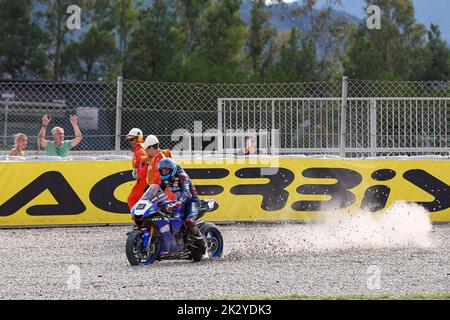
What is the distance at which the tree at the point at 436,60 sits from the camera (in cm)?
4072

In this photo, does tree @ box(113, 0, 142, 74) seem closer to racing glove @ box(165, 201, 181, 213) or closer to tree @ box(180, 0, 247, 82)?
tree @ box(180, 0, 247, 82)

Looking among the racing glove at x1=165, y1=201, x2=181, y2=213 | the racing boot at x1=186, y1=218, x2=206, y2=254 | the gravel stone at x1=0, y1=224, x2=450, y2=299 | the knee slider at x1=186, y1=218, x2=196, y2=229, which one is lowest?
the gravel stone at x1=0, y1=224, x2=450, y2=299

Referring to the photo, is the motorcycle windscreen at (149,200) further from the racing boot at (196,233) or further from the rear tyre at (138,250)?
the racing boot at (196,233)

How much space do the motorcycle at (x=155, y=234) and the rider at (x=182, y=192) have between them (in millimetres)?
69

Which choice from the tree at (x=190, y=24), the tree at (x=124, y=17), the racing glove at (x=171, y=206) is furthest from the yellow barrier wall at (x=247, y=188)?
the tree at (x=124, y=17)

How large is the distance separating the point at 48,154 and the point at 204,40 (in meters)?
26.1

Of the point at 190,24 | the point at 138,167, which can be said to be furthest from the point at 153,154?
the point at 190,24

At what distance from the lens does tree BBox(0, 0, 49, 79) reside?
39.6 metres

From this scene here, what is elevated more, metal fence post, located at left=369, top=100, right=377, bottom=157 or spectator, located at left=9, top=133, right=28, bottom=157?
metal fence post, located at left=369, top=100, right=377, bottom=157

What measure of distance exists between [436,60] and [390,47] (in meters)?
3.93

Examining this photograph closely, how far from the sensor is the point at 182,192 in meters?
11.2

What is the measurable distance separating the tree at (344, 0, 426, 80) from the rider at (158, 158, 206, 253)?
2826cm

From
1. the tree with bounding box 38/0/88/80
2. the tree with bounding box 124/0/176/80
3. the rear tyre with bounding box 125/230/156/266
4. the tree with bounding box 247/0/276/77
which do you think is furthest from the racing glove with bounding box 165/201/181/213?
the tree with bounding box 247/0/276/77
